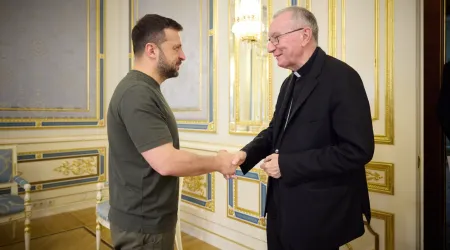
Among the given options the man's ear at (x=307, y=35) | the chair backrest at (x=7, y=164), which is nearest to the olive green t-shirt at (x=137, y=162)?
the man's ear at (x=307, y=35)

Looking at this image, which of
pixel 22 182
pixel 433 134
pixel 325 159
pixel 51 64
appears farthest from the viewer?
pixel 51 64

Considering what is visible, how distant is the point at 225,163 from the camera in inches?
60.4

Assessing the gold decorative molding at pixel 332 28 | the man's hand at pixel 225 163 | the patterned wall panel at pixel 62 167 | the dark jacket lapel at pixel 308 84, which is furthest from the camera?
the patterned wall panel at pixel 62 167

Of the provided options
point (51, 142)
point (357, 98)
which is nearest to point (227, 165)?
point (357, 98)

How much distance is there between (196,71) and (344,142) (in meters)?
2.35

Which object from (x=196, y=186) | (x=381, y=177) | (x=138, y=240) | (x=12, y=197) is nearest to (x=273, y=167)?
(x=138, y=240)

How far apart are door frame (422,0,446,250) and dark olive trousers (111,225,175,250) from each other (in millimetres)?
1472

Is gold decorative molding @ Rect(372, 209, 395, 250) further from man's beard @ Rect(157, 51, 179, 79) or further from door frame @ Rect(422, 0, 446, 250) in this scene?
man's beard @ Rect(157, 51, 179, 79)

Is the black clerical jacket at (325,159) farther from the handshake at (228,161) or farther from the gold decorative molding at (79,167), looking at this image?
the gold decorative molding at (79,167)

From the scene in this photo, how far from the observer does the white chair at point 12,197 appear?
2566 millimetres

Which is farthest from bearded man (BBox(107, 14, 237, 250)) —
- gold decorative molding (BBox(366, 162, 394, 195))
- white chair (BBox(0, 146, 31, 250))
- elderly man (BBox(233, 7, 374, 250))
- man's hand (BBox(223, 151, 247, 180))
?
white chair (BBox(0, 146, 31, 250))

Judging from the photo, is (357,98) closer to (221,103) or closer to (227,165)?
(227,165)

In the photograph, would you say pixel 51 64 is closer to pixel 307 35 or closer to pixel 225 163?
pixel 225 163

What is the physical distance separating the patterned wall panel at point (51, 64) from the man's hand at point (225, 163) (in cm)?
307
